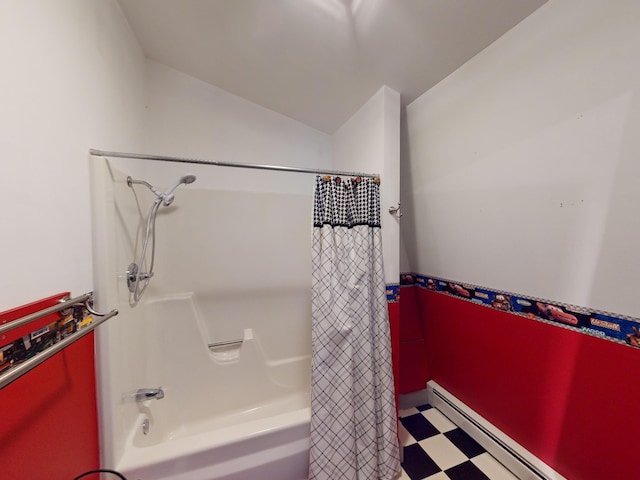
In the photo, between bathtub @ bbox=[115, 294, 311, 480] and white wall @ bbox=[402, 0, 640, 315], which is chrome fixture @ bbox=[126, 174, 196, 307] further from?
white wall @ bbox=[402, 0, 640, 315]

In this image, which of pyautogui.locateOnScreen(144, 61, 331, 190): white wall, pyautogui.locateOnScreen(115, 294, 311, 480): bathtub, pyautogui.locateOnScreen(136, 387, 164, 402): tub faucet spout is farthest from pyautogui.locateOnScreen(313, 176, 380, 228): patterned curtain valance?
pyautogui.locateOnScreen(136, 387, 164, 402): tub faucet spout

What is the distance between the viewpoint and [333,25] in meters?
1.08

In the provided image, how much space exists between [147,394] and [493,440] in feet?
6.40

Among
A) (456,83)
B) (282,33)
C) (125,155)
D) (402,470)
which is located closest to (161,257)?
(125,155)

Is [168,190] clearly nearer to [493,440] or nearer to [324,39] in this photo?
[324,39]

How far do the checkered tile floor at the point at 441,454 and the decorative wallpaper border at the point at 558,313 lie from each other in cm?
87

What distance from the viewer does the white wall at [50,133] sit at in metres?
0.58

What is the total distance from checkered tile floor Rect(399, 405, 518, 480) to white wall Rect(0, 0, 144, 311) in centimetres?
Answer: 183

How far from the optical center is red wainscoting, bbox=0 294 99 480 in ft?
1.84

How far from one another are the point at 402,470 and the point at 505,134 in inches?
72.1

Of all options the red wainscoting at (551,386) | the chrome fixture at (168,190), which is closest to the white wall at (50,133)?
the chrome fixture at (168,190)

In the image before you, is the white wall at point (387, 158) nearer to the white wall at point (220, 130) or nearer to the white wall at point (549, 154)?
the white wall at point (549, 154)

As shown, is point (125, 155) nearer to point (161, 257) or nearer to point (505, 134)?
point (161, 257)

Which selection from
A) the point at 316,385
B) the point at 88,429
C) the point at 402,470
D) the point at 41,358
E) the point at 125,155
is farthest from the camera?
the point at 402,470
